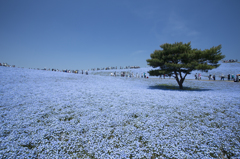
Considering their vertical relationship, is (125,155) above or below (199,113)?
below

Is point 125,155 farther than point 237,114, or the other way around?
point 237,114

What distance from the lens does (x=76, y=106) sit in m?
7.84

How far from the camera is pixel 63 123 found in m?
5.62

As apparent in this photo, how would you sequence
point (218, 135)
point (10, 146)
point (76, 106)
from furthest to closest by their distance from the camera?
1. point (76, 106)
2. point (218, 135)
3. point (10, 146)

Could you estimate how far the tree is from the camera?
14773 millimetres

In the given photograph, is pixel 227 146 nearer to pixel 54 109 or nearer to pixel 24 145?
pixel 24 145

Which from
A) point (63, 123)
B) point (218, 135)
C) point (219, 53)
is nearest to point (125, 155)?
point (63, 123)

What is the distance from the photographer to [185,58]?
16031 millimetres

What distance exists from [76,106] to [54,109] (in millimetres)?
1368

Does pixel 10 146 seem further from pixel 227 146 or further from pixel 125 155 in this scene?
pixel 227 146

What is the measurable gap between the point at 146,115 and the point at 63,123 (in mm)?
4567

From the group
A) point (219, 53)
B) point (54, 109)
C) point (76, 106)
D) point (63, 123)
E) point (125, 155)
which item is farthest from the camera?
point (219, 53)

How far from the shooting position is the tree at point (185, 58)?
1477 cm

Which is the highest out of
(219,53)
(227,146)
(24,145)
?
(219,53)
